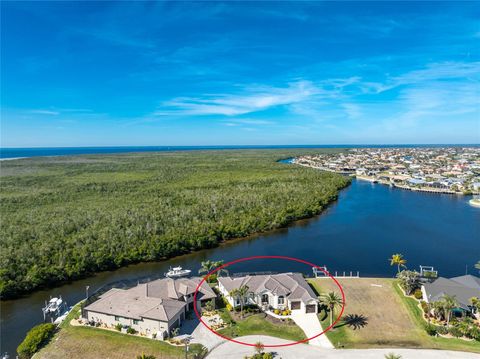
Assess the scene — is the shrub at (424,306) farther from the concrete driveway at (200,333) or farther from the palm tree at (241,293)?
the concrete driveway at (200,333)

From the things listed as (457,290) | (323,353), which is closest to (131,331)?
(323,353)

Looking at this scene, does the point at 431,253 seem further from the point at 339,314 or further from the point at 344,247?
the point at 339,314

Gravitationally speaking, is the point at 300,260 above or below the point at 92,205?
below

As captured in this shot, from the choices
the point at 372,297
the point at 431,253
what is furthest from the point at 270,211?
the point at 372,297

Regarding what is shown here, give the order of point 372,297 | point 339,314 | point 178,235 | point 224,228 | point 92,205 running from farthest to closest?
point 92,205
point 224,228
point 178,235
point 372,297
point 339,314

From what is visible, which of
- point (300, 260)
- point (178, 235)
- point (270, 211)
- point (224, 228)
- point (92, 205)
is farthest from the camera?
point (92, 205)

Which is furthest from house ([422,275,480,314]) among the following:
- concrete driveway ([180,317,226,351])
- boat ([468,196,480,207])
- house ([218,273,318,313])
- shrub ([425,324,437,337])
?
boat ([468,196,480,207])

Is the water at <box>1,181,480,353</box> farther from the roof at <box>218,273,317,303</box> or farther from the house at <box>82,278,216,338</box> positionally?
the roof at <box>218,273,317,303</box>
